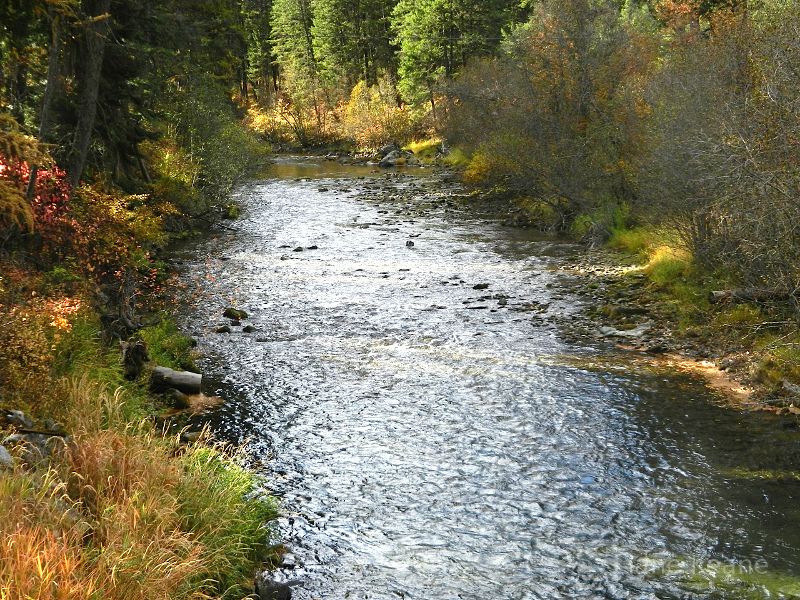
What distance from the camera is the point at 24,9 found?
9.62 m

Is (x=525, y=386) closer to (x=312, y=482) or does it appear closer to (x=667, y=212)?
(x=312, y=482)

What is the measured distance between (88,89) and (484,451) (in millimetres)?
11444

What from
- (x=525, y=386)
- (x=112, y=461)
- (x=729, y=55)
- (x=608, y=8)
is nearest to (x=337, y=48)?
(x=608, y=8)

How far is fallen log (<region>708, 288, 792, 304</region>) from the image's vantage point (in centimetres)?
1443

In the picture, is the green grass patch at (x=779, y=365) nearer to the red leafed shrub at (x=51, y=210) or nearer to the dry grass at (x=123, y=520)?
the dry grass at (x=123, y=520)

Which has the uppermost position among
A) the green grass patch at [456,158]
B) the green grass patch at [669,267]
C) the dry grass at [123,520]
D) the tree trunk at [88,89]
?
the tree trunk at [88,89]

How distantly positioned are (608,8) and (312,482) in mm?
26835

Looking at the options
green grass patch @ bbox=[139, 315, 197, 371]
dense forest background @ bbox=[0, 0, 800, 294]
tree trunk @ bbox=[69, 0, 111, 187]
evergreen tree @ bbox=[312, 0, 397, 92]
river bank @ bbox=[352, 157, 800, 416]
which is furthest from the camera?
evergreen tree @ bbox=[312, 0, 397, 92]

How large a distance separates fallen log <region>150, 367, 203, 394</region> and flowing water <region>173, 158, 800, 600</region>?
2.14 ft

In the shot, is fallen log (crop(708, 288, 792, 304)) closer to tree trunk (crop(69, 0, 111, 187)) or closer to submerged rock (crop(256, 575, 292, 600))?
submerged rock (crop(256, 575, 292, 600))

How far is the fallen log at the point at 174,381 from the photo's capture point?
1266 centimetres

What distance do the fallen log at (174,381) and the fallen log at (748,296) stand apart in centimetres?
1121

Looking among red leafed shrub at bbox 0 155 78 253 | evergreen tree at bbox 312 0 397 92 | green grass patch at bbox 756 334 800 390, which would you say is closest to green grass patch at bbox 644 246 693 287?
green grass patch at bbox 756 334 800 390

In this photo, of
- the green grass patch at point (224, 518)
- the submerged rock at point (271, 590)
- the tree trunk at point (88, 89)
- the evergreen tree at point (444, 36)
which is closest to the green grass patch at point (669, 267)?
the green grass patch at point (224, 518)
